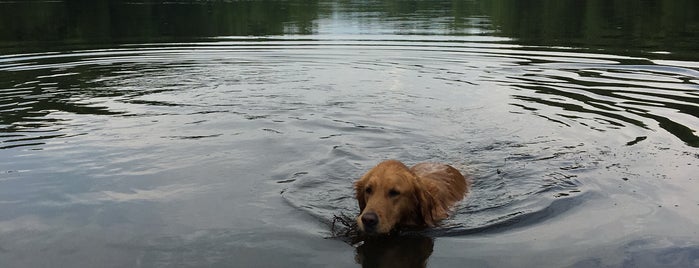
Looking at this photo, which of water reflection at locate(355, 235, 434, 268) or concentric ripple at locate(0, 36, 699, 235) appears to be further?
concentric ripple at locate(0, 36, 699, 235)

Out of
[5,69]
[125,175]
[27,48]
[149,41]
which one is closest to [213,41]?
[149,41]

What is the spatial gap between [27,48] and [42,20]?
12827 mm

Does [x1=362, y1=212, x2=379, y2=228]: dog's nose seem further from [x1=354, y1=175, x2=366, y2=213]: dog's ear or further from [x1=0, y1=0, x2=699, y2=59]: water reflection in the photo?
[x1=0, y1=0, x2=699, y2=59]: water reflection

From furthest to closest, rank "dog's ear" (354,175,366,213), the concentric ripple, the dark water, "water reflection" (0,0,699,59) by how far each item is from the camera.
→ 1. "water reflection" (0,0,699,59)
2. the concentric ripple
3. "dog's ear" (354,175,366,213)
4. the dark water

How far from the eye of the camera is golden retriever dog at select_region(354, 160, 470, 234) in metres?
6.62

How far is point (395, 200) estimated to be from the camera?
6930 mm

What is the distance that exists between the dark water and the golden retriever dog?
0.23 meters

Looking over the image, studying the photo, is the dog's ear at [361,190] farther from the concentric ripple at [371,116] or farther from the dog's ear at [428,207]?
the concentric ripple at [371,116]

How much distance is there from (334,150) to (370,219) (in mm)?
4299

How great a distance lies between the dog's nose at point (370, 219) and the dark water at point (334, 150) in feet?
1.07

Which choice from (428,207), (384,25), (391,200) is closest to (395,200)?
(391,200)

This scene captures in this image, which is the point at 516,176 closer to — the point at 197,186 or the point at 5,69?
the point at 197,186

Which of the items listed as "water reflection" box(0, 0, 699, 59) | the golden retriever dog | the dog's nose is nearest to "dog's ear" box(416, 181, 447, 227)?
the golden retriever dog

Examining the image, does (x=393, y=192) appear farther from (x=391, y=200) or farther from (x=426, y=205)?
(x=426, y=205)
